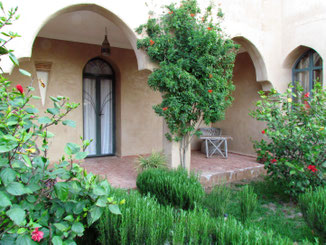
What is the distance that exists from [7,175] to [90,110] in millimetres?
6115

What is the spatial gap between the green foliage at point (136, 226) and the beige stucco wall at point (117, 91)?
490 cm

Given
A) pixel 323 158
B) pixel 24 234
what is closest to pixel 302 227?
pixel 323 158

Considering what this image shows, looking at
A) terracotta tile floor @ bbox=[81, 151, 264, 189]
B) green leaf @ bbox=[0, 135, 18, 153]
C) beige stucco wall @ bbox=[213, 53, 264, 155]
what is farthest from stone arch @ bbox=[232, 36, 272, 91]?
green leaf @ bbox=[0, 135, 18, 153]

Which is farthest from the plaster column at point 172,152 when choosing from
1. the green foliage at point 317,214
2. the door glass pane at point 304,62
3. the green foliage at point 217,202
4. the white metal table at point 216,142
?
the door glass pane at point 304,62

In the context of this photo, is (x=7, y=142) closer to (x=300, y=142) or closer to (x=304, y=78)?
(x=300, y=142)

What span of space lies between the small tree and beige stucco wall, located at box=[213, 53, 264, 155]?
3164 mm

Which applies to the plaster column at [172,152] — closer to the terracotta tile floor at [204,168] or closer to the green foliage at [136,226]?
the terracotta tile floor at [204,168]

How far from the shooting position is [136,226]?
2066 millimetres

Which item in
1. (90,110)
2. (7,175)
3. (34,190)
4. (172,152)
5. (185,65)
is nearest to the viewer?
(7,175)

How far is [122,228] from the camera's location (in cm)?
207

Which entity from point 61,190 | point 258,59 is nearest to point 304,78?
point 258,59

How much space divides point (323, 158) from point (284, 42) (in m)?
4.04

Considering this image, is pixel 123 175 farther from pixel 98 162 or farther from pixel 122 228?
pixel 122 228

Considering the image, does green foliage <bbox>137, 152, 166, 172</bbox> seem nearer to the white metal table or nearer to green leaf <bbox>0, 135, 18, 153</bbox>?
the white metal table
